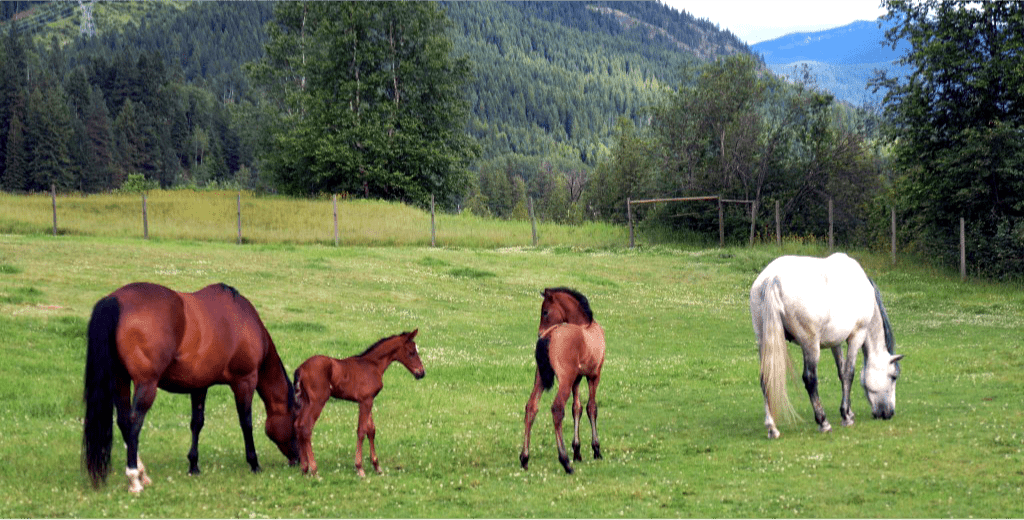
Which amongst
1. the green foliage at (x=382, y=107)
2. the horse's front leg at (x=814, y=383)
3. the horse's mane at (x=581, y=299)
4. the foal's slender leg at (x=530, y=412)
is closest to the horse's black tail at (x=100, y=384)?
the foal's slender leg at (x=530, y=412)

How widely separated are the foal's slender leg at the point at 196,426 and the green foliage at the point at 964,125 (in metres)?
31.8

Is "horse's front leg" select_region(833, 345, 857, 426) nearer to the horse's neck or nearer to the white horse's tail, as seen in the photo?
the white horse's tail

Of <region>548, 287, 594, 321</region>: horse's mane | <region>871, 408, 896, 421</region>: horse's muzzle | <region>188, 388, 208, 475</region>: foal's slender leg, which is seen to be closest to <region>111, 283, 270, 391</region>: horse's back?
<region>188, 388, 208, 475</region>: foal's slender leg

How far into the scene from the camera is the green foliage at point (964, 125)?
3403cm

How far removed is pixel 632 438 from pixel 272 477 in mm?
4879

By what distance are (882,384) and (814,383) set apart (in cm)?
126

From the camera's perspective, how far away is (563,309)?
10.6 meters

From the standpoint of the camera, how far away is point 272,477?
9.70 m

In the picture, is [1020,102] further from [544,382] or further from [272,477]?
[272,477]

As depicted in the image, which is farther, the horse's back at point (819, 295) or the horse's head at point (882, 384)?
the horse's head at point (882, 384)

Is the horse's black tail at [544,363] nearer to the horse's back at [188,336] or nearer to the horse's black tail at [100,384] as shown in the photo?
the horse's back at [188,336]

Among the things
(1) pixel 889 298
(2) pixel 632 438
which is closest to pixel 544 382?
(2) pixel 632 438

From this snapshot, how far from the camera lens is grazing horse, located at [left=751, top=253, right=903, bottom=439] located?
40.4 ft

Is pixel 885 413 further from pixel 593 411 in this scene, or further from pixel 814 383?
pixel 593 411
